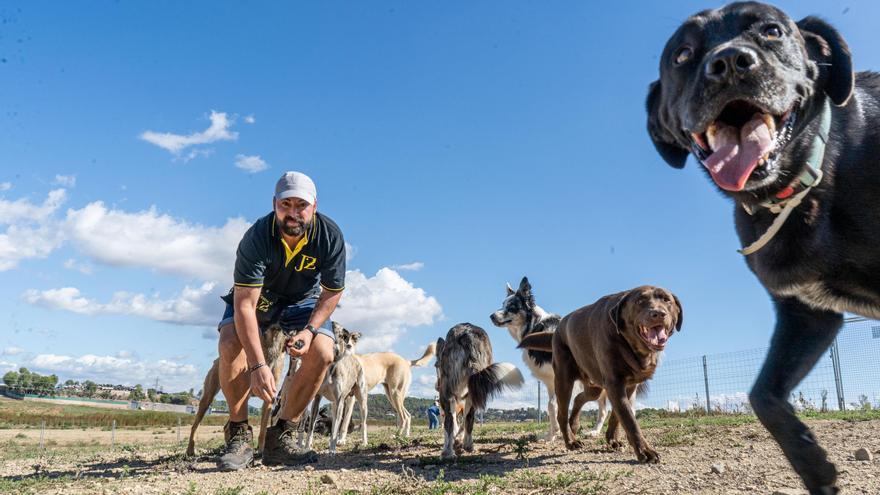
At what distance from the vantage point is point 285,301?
512 centimetres

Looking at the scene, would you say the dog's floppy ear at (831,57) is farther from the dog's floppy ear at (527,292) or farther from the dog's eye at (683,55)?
the dog's floppy ear at (527,292)

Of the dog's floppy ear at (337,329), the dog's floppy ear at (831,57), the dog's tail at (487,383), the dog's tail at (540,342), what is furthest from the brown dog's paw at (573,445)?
the dog's floppy ear at (337,329)

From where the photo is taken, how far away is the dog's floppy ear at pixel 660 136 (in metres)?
2.76

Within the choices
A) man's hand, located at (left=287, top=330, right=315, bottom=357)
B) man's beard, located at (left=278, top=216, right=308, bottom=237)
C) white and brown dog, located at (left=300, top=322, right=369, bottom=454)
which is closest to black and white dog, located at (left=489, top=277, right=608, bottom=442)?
white and brown dog, located at (left=300, top=322, right=369, bottom=454)

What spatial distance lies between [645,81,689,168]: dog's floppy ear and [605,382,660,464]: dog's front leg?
2.56 m

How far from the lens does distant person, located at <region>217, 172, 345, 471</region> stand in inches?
175

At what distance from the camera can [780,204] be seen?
6.71ft

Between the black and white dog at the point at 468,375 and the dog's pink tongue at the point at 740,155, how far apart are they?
4630 millimetres

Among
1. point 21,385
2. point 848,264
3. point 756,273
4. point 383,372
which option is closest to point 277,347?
point 756,273

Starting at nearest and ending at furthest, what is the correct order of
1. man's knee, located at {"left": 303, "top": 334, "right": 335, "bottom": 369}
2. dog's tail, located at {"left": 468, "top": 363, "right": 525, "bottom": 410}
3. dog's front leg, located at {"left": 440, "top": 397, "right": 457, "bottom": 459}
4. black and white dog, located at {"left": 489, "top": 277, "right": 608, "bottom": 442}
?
man's knee, located at {"left": 303, "top": 334, "right": 335, "bottom": 369}
dog's front leg, located at {"left": 440, "top": 397, "right": 457, "bottom": 459}
dog's tail, located at {"left": 468, "top": 363, "right": 525, "bottom": 410}
black and white dog, located at {"left": 489, "top": 277, "right": 608, "bottom": 442}

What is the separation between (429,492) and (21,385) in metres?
48.4

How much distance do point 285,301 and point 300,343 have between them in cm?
61

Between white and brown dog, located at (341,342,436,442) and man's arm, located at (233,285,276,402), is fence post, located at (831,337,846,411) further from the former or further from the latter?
man's arm, located at (233,285,276,402)

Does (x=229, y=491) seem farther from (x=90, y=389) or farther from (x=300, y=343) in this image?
(x=90, y=389)
